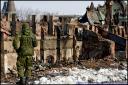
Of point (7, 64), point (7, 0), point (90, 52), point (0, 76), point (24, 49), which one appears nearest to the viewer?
point (24, 49)

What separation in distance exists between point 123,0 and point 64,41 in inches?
1275

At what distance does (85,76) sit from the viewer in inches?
1214

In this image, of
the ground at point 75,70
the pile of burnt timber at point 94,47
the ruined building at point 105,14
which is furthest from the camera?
the ruined building at point 105,14

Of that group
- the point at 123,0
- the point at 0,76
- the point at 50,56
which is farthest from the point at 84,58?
the point at 123,0

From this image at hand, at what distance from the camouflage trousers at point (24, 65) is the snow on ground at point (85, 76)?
1.62 meters

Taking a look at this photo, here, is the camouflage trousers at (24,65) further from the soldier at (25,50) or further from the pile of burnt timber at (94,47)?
the pile of burnt timber at (94,47)

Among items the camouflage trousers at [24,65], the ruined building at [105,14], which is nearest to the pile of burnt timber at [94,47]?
the ruined building at [105,14]

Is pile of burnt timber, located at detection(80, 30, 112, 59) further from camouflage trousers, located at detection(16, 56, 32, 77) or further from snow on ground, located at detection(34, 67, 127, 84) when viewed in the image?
camouflage trousers, located at detection(16, 56, 32, 77)

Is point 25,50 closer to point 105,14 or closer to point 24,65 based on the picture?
point 24,65

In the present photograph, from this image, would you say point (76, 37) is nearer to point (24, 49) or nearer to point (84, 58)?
point (84, 58)

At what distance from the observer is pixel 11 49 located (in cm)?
3653

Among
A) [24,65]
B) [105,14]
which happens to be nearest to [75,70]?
[24,65]

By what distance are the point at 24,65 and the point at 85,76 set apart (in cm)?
556

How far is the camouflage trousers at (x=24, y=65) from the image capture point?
26656 millimetres
